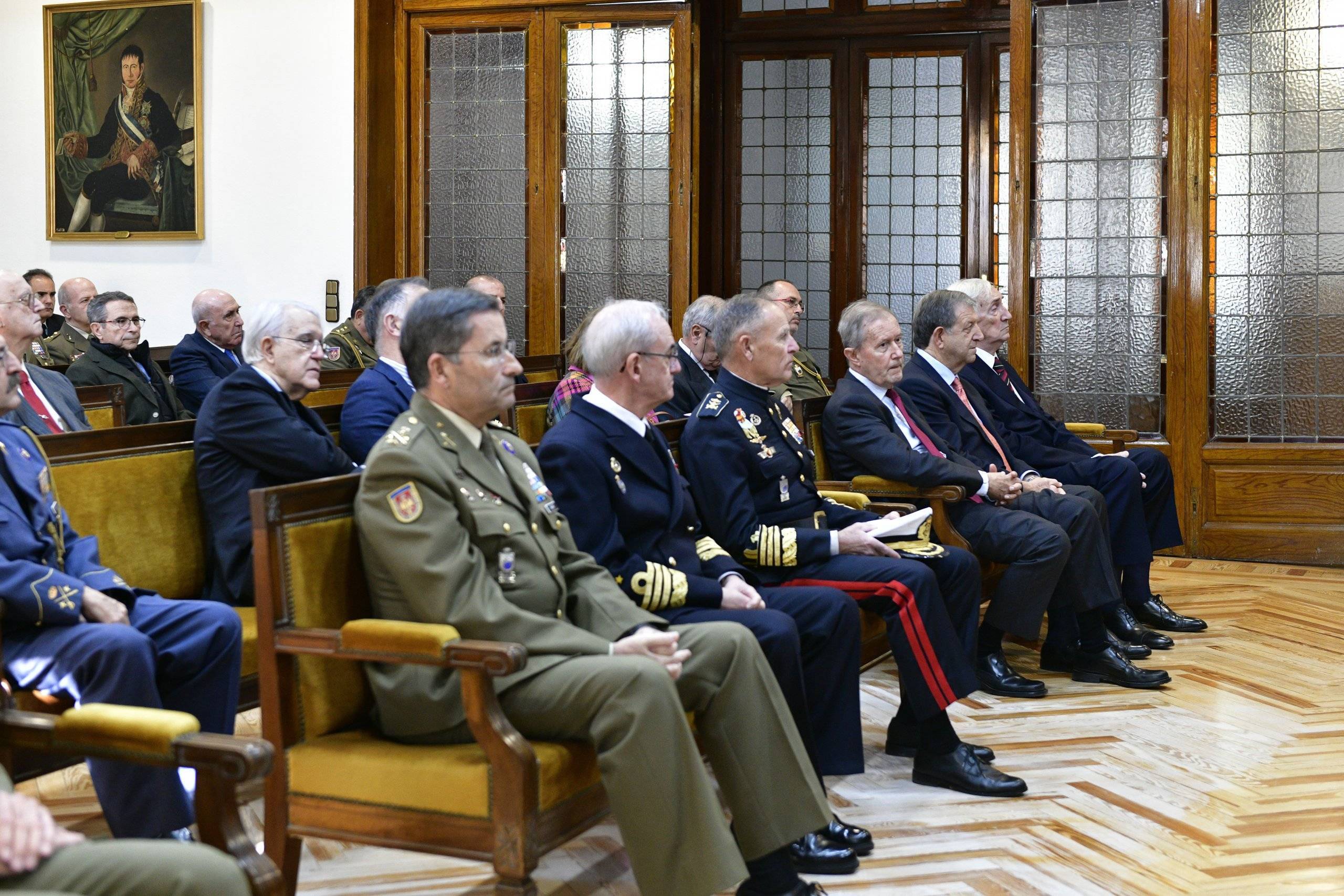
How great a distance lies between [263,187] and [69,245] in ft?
4.69

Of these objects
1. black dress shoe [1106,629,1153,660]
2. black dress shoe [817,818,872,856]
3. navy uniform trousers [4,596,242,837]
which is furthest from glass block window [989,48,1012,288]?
navy uniform trousers [4,596,242,837]

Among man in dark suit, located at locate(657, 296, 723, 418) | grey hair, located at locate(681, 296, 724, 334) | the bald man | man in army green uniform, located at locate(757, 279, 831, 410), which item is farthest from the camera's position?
the bald man

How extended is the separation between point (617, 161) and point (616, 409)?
4.87 m

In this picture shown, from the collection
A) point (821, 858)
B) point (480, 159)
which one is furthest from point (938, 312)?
point (480, 159)

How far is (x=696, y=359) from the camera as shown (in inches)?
229

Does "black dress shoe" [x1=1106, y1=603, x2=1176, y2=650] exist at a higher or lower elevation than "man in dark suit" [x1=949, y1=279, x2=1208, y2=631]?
lower

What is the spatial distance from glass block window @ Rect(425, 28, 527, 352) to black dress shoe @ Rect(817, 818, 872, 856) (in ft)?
17.3

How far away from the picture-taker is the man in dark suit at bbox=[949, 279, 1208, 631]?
509 cm

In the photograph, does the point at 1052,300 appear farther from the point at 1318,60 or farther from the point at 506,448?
the point at 506,448

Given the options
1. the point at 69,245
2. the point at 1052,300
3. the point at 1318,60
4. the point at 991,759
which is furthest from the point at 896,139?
the point at 991,759

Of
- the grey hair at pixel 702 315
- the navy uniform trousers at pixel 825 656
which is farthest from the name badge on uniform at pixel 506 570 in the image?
the grey hair at pixel 702 315

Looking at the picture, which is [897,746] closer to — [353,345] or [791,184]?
[353,345]

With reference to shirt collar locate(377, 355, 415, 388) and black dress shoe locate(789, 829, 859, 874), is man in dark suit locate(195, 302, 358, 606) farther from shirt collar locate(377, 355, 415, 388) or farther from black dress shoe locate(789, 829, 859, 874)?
black dress shoe locate(789, 829, 859, 874)

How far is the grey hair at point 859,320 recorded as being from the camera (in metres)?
4.33
